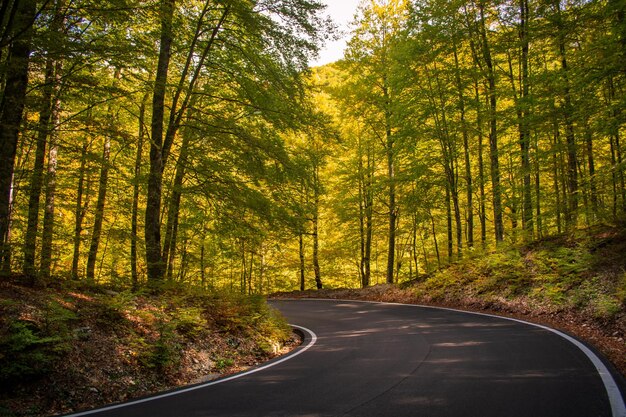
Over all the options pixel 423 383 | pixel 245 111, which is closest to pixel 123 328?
pixel 423 383

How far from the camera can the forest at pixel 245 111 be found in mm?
7676

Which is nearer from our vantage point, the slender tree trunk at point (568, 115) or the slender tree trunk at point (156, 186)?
the slender tree trunk at point (156, 186)

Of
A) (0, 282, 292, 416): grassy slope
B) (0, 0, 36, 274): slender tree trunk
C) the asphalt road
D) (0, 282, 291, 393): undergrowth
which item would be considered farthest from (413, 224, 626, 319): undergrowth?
(0, 0, 36, 274): slender tree trunk

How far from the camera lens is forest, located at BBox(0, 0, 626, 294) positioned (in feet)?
25.2

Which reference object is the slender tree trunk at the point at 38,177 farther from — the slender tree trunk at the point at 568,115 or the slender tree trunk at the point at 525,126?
the slender tree trunk at the point at 525,126

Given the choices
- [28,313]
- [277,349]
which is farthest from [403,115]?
[28,313]

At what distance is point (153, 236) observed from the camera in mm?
10906

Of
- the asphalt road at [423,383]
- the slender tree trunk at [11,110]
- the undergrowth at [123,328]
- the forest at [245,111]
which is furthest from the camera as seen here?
the forest at [245,111]

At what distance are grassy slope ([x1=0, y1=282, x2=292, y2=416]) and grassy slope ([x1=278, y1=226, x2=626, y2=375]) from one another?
24.0 ft

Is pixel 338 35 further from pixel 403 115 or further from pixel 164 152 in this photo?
pixel 403 115

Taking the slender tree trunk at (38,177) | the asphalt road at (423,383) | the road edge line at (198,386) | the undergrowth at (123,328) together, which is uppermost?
the slender tree trunk at (38,177)

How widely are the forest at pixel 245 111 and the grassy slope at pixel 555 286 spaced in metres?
1.19

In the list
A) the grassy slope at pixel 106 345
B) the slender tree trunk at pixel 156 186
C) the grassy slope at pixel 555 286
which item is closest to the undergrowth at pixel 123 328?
the grassy slope at pixel 106 345

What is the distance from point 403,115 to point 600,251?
35.5ft
